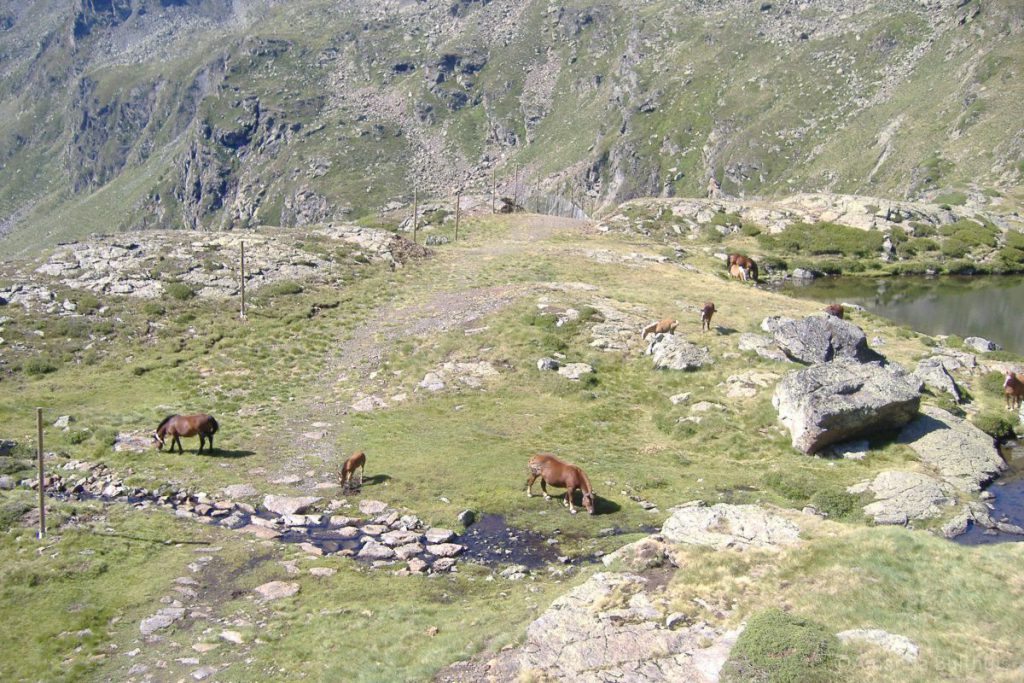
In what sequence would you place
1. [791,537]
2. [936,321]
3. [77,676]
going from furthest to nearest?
[936,321] → [791,537] → [77,676]

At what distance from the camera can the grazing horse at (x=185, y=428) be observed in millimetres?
26531

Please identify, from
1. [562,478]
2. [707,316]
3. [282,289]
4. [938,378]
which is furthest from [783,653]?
[282,289]

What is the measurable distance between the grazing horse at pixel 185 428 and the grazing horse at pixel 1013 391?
116 feet

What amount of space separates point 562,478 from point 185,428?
48.6 ft

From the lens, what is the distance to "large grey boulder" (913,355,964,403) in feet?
108

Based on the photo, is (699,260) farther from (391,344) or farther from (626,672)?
(626,672)

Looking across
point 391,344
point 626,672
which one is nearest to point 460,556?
point 626,672

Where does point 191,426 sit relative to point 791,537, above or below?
below

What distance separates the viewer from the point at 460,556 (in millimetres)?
20094

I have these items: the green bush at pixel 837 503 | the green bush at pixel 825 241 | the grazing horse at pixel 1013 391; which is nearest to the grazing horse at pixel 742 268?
the green bush at pixel 825 241

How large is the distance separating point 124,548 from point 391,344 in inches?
875

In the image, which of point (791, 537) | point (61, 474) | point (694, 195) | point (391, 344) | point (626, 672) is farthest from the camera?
point (694, 195)

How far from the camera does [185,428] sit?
26.6 metres

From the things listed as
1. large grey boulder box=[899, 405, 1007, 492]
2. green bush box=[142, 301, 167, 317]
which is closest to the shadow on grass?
green bush box=[142, 301, 167, 317]
